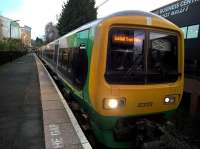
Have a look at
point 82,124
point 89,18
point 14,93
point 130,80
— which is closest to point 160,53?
point 130,80

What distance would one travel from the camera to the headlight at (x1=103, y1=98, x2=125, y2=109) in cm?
479

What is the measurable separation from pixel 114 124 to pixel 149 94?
0.91 m

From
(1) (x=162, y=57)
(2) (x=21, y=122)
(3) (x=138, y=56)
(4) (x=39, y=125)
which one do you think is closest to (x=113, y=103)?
(3) (x=138, y=56)

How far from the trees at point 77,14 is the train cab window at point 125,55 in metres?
31.7

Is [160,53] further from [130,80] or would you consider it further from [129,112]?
[129,112]

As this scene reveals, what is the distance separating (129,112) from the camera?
5012 mm

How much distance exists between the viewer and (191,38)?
33.9 ft

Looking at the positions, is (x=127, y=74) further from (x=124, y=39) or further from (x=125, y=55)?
(x=124, y=39)

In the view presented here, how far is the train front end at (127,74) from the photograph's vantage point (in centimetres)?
483

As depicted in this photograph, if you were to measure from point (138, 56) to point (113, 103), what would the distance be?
1.06 metres

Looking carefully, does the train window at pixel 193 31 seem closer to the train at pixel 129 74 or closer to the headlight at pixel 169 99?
the train at pixel 129 74

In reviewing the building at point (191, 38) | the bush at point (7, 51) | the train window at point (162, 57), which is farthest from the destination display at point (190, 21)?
the bush at point (7, 51)

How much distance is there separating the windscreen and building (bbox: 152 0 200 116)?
3708 millimetres

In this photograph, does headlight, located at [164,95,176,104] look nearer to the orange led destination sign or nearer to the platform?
the orange led destination sign
